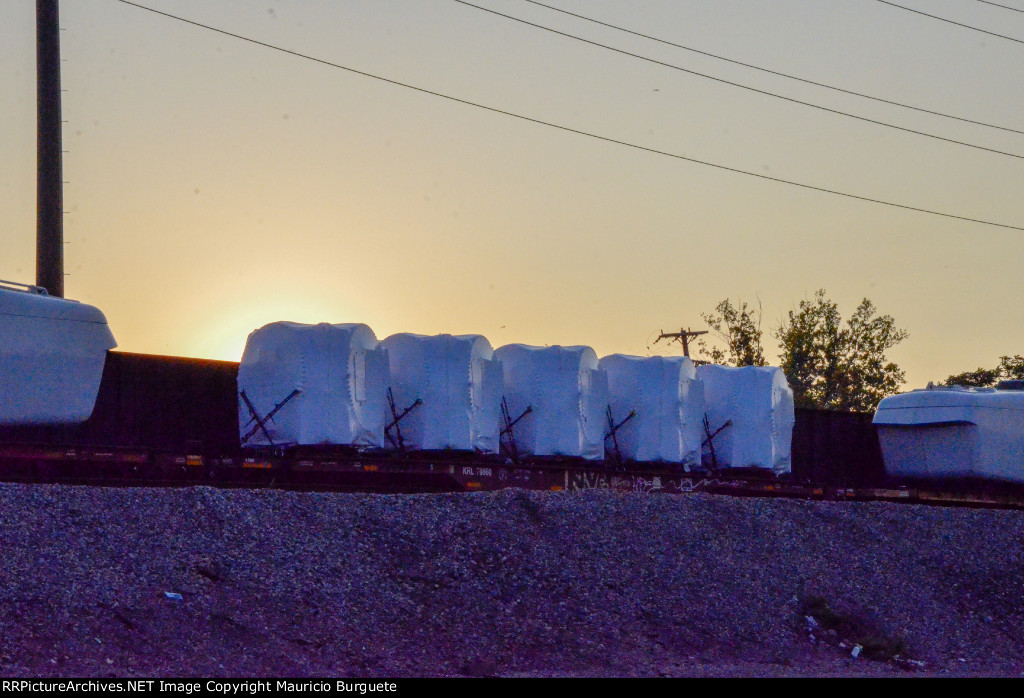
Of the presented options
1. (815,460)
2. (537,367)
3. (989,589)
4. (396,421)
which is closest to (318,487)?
(396,421)

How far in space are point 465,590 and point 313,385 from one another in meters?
6.72

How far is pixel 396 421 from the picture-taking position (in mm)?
21641

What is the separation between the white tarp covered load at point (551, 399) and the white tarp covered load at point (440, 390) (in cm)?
156

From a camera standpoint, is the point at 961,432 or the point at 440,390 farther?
the point at 961,432

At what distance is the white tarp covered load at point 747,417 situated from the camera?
2645 centimetres

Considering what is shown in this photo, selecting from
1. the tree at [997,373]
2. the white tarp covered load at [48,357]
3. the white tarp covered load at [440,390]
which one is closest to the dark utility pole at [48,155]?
the white tarp covered load at [48,357]

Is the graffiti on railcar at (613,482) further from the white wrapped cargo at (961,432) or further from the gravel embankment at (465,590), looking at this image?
the white wrapped cargo at (961,432)

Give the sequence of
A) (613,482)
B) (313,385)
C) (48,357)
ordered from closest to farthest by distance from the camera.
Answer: (48,357) → (313,385) → (613,482)

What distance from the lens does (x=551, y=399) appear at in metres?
23.3

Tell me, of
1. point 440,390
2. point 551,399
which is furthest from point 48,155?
point 551,399

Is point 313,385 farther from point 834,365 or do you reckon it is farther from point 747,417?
point 834,365

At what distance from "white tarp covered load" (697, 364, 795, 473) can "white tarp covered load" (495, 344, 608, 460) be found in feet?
14.0

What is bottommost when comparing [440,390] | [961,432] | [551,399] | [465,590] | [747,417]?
[465,590]

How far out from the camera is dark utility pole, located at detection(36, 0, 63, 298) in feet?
63.2
